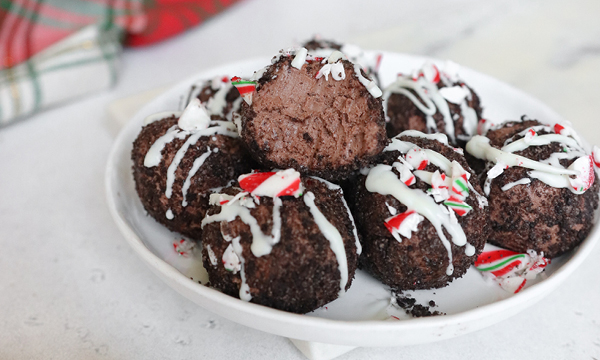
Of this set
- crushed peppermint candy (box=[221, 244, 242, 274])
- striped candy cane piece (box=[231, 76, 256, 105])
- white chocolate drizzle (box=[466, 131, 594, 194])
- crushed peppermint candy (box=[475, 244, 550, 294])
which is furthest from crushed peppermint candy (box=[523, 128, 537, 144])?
crushed peppermint candy (box=[221, 244, 242, 274])

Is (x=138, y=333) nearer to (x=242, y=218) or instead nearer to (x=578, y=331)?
(x=242, y=218)

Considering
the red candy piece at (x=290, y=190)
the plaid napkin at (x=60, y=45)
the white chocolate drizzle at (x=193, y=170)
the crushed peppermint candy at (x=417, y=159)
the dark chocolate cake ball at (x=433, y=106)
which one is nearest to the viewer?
the red candy piece at (x=290, y=190)

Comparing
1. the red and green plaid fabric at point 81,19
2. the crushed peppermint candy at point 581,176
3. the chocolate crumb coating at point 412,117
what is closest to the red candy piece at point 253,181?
the chocolate crumb coating at point 412,117

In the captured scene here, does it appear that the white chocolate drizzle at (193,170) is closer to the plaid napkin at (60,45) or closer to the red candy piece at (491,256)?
the red candy piece at (491,256)

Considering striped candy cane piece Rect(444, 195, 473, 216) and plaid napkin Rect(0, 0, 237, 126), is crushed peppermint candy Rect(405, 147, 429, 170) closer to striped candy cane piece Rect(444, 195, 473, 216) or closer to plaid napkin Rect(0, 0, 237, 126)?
striped candy cane piece Rect(444, 195, 473, 216)

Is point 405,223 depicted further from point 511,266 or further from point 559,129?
point 559,129

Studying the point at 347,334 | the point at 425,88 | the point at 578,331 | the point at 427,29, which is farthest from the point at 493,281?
the point at 427,29

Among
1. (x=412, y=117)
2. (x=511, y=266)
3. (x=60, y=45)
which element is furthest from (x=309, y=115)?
(x=60, y=45)
